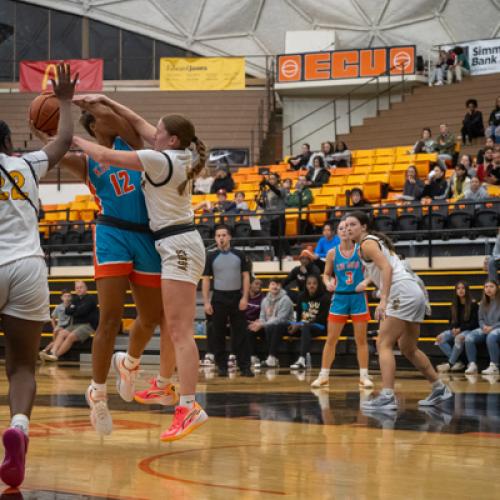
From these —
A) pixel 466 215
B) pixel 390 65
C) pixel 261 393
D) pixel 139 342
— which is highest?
pixel 390 65

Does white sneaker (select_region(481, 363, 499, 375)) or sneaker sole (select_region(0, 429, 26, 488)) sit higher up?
sneaker sole (select_region(0, 429, 26, 488))

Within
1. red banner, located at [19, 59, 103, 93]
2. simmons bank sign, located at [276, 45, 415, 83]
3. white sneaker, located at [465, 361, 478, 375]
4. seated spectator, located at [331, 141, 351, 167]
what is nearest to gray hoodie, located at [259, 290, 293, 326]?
white sneaker, located at [465, 361, 478, 375]

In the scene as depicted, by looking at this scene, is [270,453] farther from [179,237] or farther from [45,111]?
[45,111]

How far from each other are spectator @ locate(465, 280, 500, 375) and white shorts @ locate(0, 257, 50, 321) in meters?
8.75

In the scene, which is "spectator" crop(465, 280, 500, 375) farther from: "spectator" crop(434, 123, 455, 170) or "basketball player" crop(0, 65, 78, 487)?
"basketball player" crop(0, 65, 78, 487)

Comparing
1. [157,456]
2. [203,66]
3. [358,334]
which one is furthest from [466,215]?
[203,66]

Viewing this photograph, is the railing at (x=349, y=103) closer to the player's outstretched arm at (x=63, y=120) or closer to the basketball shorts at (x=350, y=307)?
the basketball shorts at (x=350, y=307)

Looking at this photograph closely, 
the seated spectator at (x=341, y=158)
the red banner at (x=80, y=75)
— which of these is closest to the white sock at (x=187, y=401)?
the seated spectator at (x=341, y=158)

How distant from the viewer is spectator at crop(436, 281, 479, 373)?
12547 millimetres

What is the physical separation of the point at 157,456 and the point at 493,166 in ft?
41.2

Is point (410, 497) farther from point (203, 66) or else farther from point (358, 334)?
point (203, 66)

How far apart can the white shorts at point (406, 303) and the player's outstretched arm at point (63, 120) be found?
12.3 ft

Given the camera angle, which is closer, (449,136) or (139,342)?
(139,342)

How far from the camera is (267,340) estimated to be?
13961 millimetres
